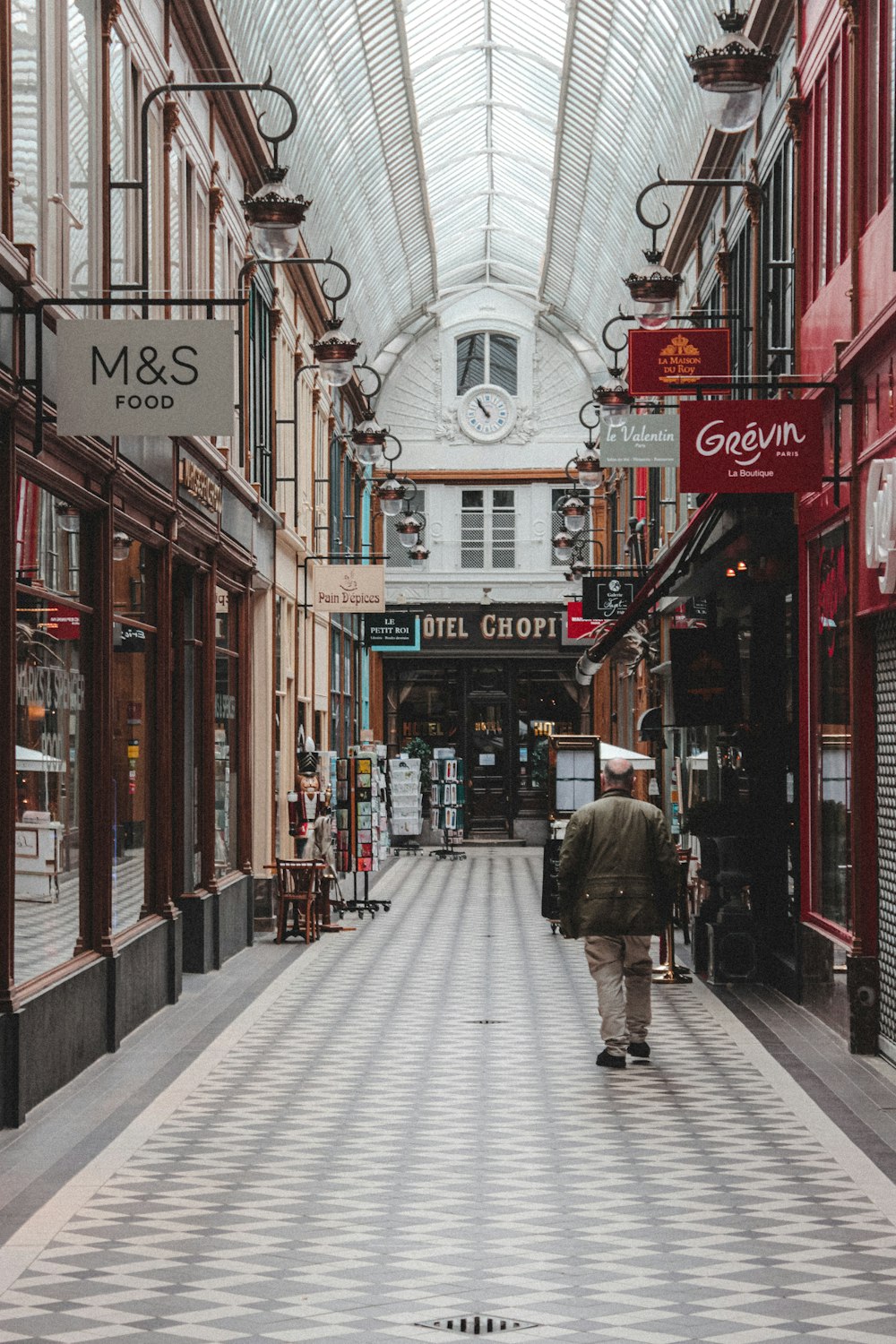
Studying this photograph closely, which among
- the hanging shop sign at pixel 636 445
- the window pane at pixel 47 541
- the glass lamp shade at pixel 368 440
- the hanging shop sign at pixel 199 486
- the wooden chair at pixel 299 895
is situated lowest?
the wooden chair at pixel 299 895

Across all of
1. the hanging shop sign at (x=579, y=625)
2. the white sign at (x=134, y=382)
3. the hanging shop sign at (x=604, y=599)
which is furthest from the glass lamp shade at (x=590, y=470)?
the white sign at (x=134, y=382)

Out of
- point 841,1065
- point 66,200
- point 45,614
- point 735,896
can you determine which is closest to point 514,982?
point 735,896

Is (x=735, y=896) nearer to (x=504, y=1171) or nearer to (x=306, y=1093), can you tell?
(x=306, y=1093)

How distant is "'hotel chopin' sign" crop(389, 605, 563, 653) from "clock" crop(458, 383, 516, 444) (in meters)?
3.71

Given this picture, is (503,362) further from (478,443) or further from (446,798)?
(446,798)

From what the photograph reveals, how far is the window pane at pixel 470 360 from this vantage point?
38.2 metres

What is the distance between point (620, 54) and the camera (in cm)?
2306

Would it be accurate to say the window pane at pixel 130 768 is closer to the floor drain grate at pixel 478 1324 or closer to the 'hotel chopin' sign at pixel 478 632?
the floor drain grate at pixel 478 1324

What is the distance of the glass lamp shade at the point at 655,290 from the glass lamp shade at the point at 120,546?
4.01 meters

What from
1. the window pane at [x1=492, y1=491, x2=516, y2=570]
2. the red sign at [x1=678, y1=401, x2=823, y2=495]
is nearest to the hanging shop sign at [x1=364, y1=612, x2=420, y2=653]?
the window pane at [x1=492, y1=491, x2=516, y2=570]

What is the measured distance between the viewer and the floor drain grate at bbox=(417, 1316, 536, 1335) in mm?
5438

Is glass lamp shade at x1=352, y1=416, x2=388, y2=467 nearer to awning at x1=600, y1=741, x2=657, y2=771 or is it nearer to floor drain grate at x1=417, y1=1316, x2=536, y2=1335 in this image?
awning at x1=600, y1=741, x2=657, y2=771

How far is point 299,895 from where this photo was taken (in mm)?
17750

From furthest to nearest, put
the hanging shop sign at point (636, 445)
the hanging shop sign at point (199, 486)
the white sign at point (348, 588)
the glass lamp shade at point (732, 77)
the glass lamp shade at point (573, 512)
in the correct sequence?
the glass lamp shade at point (573, 512) < the white sign at point (348, 588) < the hanging shop sign at point (636, 445) < the hanging shop sign at point (199, 486) < the glass lamp shade at point (732, 77)
